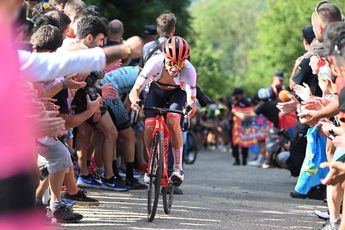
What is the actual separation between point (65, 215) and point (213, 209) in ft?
7.90

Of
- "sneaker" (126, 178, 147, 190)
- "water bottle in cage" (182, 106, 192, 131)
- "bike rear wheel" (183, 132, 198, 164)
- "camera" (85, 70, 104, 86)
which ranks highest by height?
"camera" (85, 70, 104, 86)

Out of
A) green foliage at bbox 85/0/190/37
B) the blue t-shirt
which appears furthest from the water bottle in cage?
green foliage at bbox 85/0/190/37

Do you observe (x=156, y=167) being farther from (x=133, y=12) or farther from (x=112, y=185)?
(x=133, y=12)

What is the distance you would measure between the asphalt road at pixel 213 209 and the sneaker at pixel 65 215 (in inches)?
3.5

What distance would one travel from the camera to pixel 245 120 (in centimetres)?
2327

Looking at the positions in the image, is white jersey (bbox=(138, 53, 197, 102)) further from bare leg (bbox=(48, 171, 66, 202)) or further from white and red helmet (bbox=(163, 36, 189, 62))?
bare leg (bbox=(48, 171, 66, 202))

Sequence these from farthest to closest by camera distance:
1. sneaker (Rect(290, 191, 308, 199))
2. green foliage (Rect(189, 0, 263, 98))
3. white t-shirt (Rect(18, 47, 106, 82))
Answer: green foliage (Rect(189, 0, 263, 98)) < sneaker (Rect(290, 191, 308, 199)) < white t-shirt (Rect(18, 47, 106, 82))

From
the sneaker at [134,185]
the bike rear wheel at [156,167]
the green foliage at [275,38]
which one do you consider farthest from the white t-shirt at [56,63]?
the green foliage at [275,38]

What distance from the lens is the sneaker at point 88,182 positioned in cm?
1164

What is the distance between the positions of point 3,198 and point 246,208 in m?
7.56

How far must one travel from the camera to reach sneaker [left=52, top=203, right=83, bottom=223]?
337 inches

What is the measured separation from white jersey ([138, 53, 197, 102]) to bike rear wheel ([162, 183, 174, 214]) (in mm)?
999

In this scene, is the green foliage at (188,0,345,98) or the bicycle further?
the green foliage at (188,0,345,98)

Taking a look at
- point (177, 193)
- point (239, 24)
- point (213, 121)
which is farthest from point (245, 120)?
point (239, 24)
